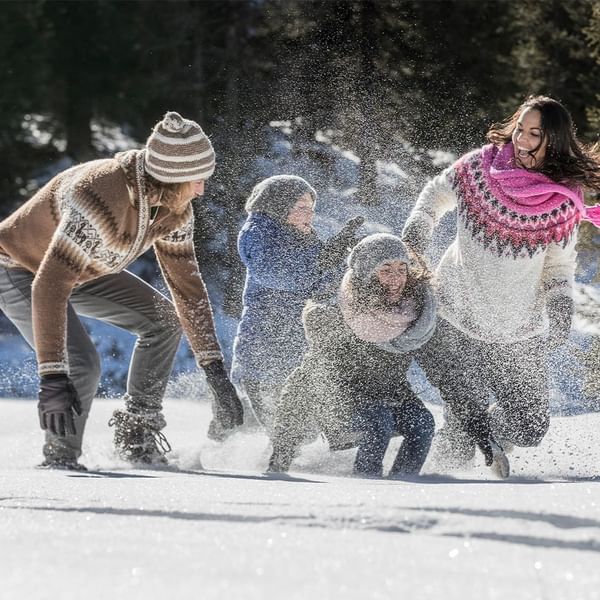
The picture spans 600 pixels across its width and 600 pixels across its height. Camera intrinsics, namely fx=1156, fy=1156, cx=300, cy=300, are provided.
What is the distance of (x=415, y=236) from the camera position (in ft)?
16.1

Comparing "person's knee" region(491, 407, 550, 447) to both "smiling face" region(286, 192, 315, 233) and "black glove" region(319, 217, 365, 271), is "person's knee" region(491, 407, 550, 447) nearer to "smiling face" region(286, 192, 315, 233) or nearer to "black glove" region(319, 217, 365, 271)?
"black glove" region(319, 217, 365, 271)

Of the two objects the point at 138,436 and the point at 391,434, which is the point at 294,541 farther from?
the point at 138,436

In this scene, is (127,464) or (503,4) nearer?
(127,464)

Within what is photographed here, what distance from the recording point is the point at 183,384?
7.81 metres

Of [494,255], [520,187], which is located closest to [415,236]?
[494,255]

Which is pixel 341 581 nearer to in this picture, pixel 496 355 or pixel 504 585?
pixel 504 585

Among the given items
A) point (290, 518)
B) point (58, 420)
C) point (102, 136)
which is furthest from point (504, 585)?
point (102, 136)

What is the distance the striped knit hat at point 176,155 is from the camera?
14.0ft

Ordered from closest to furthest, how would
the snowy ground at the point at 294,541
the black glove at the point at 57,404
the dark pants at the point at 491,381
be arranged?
the snowy ground at the point at 294,541, the black glove at the point at 57,404, the dark pants at the point at 491,381

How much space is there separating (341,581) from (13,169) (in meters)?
11.6

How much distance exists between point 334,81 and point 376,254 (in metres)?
6.30

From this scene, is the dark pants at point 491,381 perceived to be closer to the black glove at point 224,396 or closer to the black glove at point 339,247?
the black glove at point 339,247

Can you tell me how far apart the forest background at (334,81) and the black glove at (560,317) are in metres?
4.24

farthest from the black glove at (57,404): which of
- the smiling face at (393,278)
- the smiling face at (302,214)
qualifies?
the smiling face at (302,214)
